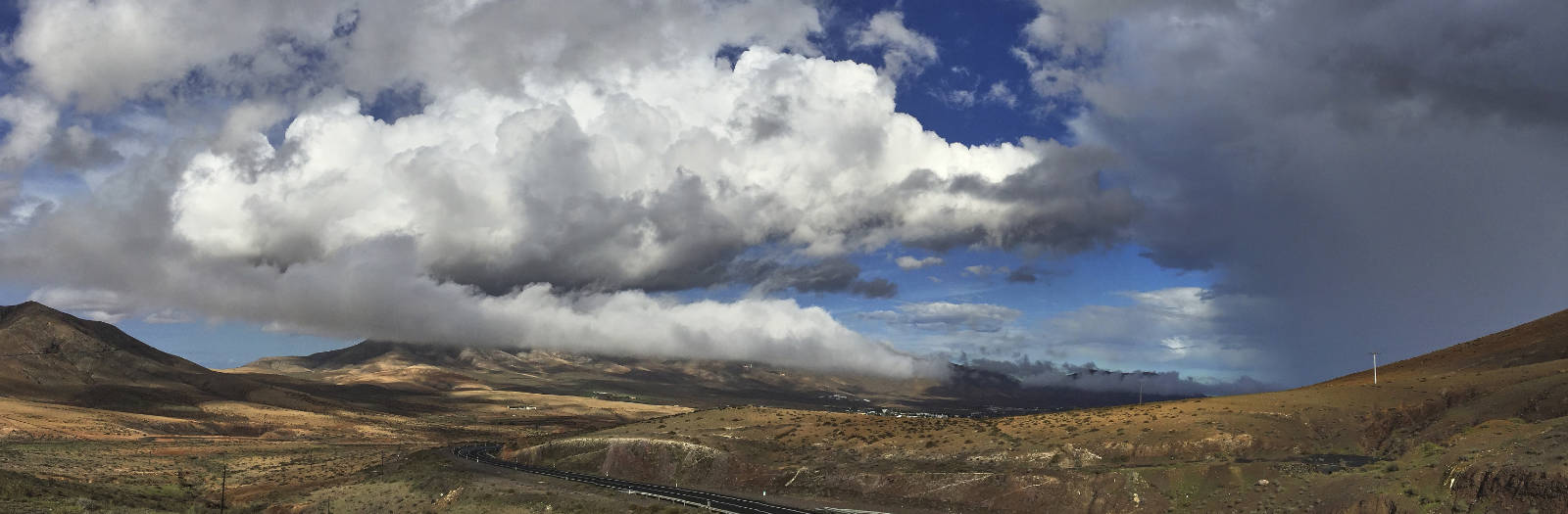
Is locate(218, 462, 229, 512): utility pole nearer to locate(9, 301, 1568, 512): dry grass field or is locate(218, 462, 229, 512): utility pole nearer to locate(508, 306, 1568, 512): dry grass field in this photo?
locate(9, 301, 1568, 512): dry grass field

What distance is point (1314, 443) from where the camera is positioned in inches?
3174

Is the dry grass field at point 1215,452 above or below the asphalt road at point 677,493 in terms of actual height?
above

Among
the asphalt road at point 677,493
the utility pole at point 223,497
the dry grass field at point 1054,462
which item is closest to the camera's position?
the dry grass field at point 1054,462

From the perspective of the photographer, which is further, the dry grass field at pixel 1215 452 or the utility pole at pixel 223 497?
the utility pole at pixel 223 497

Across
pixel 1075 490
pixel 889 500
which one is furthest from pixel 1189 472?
pixel 889 500

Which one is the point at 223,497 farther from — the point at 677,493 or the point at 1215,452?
the point at 1215,452

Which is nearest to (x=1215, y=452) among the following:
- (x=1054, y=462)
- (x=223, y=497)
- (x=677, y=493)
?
(x=1054, y=462)

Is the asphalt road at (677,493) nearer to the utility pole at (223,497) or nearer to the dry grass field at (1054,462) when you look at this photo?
the dry grass field at (1054,462)

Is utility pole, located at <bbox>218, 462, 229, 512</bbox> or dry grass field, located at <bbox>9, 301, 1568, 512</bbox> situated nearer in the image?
dry grass field, located at <bbox>9, 301, 1568, 512</bbox>

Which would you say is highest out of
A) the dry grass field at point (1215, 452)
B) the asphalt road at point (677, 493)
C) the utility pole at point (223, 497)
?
the dry grass field at point (1215, 452)

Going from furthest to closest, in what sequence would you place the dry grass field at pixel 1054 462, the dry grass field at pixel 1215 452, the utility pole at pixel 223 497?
the utility pole at pixel 223 497 < the dry grass field at pixel 1054 462 < the dry grass field at pixel 1215 452

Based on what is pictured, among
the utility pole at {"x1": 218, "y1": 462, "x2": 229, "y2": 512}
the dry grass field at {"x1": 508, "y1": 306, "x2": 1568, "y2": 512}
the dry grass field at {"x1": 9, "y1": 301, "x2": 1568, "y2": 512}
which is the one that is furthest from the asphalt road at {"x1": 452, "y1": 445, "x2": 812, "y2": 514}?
the utility pole at {"x1": 218, "y1": 462, "x2": 229, "y2": 512}

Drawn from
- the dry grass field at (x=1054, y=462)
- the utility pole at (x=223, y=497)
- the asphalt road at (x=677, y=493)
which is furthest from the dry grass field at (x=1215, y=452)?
the utility pole at (x=223, y=497)

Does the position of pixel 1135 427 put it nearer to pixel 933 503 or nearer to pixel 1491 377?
pixel 933 503
